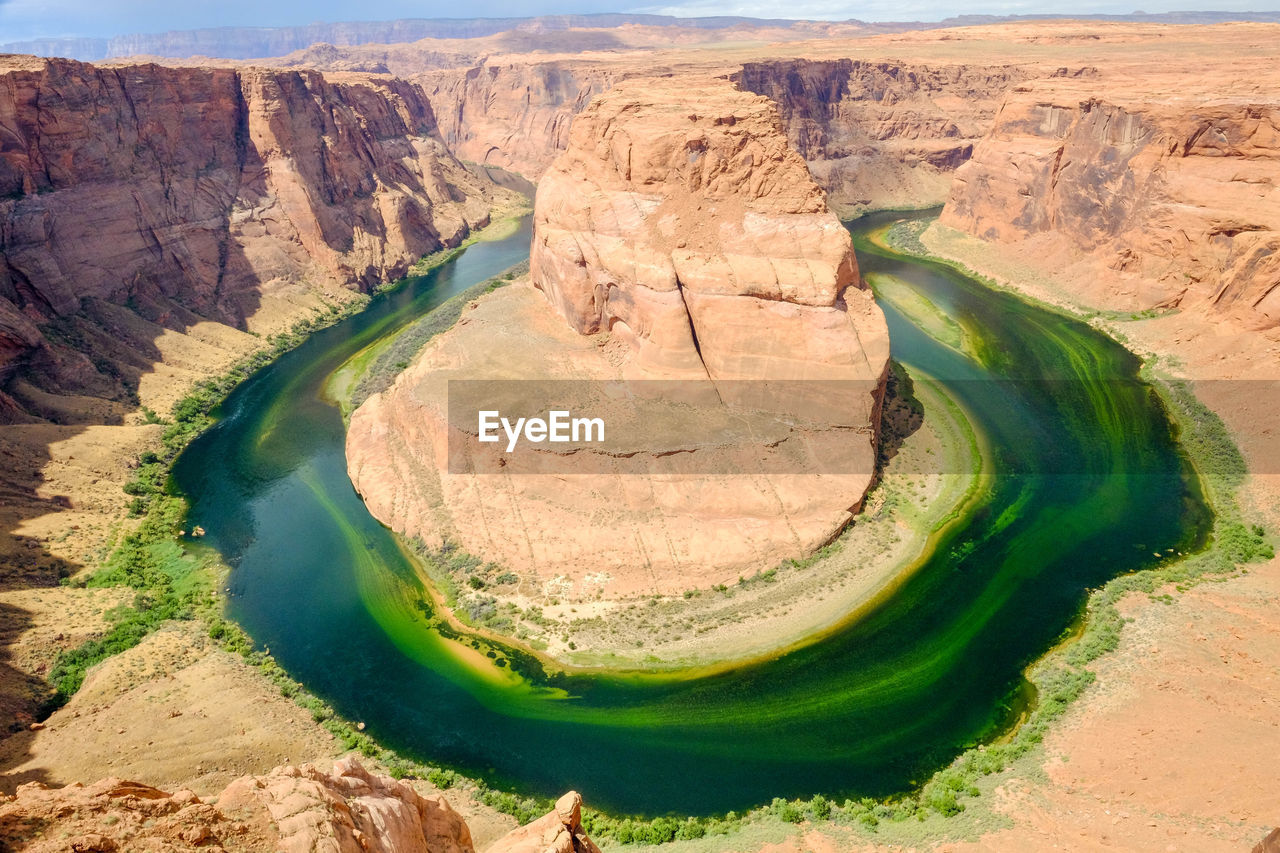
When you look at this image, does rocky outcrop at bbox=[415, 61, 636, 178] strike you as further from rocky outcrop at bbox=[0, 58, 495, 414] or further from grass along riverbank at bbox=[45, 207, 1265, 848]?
grass along riverbank at bbox=[45, 207, 1265, 848]

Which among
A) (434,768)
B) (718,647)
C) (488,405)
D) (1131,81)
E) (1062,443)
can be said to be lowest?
(434,768)

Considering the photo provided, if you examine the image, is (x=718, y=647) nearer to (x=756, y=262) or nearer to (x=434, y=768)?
(x=434, y=768)

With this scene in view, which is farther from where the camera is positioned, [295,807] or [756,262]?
[756,262]

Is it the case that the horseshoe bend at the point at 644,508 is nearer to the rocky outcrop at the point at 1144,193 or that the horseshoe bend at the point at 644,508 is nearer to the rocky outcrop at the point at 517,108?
the rocky outcrop at the point at 1144,193

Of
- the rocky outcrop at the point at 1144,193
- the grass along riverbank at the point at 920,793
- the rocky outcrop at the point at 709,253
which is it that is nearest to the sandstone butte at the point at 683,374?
the rocky outcrop at the point at 709,253

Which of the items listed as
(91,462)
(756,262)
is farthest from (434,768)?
(91,462)

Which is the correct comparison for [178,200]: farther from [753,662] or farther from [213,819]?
[213,819]

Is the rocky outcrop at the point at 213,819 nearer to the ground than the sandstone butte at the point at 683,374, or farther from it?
nearer to the ground
